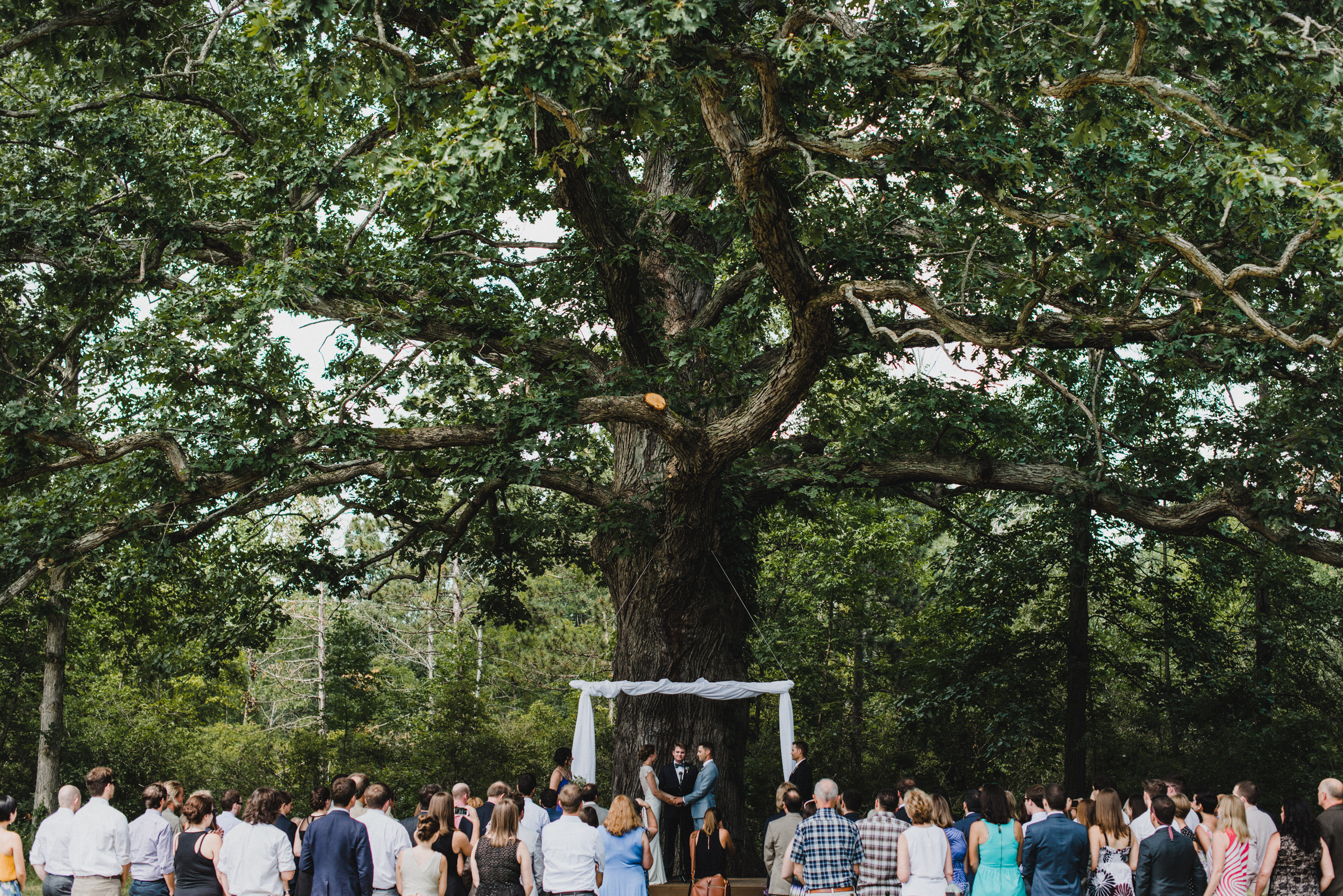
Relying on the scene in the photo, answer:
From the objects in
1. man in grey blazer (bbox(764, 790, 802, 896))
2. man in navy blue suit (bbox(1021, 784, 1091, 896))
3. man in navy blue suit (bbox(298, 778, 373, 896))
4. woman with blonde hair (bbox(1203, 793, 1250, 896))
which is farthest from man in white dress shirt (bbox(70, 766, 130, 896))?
woman with blonde hair (bbox(1203, 793, 1250, 896))

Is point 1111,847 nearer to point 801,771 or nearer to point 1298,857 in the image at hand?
point 1298,857

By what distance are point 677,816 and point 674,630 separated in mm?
2056

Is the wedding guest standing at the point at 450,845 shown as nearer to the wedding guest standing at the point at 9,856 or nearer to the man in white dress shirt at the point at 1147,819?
the wedding guest standing at the point at 9,856

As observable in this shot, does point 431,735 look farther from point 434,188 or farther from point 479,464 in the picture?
point 434,188

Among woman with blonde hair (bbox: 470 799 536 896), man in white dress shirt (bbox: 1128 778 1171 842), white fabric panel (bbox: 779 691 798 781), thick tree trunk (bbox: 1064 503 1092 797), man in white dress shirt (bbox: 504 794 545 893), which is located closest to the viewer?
woman with blonde hair (bbox: 470 799 536 896)

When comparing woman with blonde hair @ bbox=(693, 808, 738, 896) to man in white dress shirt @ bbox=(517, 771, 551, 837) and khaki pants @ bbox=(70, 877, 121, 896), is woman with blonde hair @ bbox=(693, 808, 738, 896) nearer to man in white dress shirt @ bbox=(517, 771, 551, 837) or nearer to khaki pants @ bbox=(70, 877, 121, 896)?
man in white dress shirt @ bbox=(517, 771, 551, 837)

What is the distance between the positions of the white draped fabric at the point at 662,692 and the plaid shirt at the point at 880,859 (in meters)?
4.33

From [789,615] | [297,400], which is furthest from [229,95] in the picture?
[789,615]

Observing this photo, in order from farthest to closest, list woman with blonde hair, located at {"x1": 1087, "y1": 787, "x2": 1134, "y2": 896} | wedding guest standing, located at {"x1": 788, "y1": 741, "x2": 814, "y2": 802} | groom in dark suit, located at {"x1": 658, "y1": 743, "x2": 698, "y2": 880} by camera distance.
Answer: groom in dark suit, located at {"x1": 658, "y1": 743, "x2": 698, "y2": 880}, wedding guest standing, located at {"x1": 788, "y1": 741, "x2": 814, "y2": 802}, woman with blonde hair, located at {"x1": 1087, "y1": 787, "x2": 1134, "y2": 896}

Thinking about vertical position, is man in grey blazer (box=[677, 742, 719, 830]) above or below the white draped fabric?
below

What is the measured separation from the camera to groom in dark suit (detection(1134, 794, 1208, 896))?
697cm

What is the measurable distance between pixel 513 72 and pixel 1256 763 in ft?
48.5

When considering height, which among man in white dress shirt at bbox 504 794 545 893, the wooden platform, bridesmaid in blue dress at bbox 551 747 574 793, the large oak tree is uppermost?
the large oak tree

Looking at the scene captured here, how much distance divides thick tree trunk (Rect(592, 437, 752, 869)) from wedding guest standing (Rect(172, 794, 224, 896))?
219 inches
